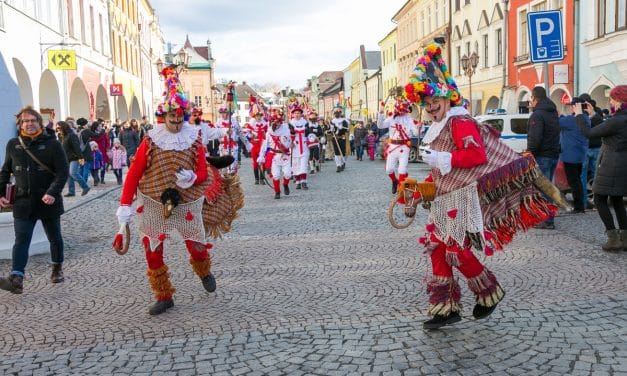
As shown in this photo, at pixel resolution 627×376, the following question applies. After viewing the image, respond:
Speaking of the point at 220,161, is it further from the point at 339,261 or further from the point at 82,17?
the point at 82,17

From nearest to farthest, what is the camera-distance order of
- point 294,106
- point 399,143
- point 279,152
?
point 399,143 → point 279,152 → point 294,106

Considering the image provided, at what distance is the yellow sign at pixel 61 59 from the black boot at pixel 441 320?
18597 mm

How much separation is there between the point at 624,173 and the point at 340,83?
102296mm

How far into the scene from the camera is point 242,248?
312 inches

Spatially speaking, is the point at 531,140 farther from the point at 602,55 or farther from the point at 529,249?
the point at 602,55

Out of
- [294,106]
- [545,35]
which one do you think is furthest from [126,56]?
[545,35]

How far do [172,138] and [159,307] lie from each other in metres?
1.39

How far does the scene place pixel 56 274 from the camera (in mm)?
6594

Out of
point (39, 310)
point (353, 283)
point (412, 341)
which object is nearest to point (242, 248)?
point (353, 283)

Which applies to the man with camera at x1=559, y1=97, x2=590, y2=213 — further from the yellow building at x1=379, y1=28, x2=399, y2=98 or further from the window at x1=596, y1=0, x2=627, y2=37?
the yellow building at x1=379, y1=28, x2=399, y2=98

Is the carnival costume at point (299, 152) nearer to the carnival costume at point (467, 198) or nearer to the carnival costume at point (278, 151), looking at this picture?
the carnival costume at point (278, 151)

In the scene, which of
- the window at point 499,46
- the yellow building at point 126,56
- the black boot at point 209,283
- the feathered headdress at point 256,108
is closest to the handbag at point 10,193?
the black boot at point 209,283

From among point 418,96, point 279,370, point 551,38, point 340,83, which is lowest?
point 279,370

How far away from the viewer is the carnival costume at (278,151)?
13648 mm
